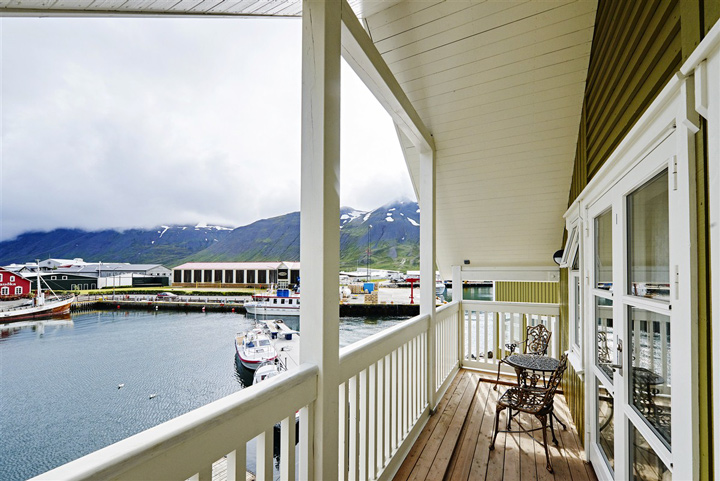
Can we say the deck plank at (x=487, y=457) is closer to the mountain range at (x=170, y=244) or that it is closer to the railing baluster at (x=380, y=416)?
the railing baluster at (x=380, y=416)

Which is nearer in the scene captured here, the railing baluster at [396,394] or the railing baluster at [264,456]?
the railing baluster at [264,456]

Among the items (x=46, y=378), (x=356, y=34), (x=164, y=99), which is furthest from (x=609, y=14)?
(x=46, y=378)

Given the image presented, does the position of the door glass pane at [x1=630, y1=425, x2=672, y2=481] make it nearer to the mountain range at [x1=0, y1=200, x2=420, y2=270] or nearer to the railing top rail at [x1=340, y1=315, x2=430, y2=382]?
the railing top rail at [x1=340, y1=315, x2=430, y2=382]

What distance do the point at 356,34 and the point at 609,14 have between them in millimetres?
1583

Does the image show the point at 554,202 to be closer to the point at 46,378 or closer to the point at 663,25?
the point at 663,25

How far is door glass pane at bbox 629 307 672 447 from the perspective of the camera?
1268 millimetres

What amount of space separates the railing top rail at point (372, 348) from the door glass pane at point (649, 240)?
1.34m

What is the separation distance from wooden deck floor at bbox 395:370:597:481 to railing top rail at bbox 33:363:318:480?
5.38 feet

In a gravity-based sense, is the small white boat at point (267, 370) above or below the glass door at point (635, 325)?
below

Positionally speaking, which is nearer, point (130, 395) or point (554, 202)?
point (554, 202)

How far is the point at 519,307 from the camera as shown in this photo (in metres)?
4.67

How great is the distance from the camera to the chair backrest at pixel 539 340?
4.21m

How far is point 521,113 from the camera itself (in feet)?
10.6

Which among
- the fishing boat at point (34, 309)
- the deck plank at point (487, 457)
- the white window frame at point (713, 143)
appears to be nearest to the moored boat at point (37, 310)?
the fishing boat at point (34, 309)
